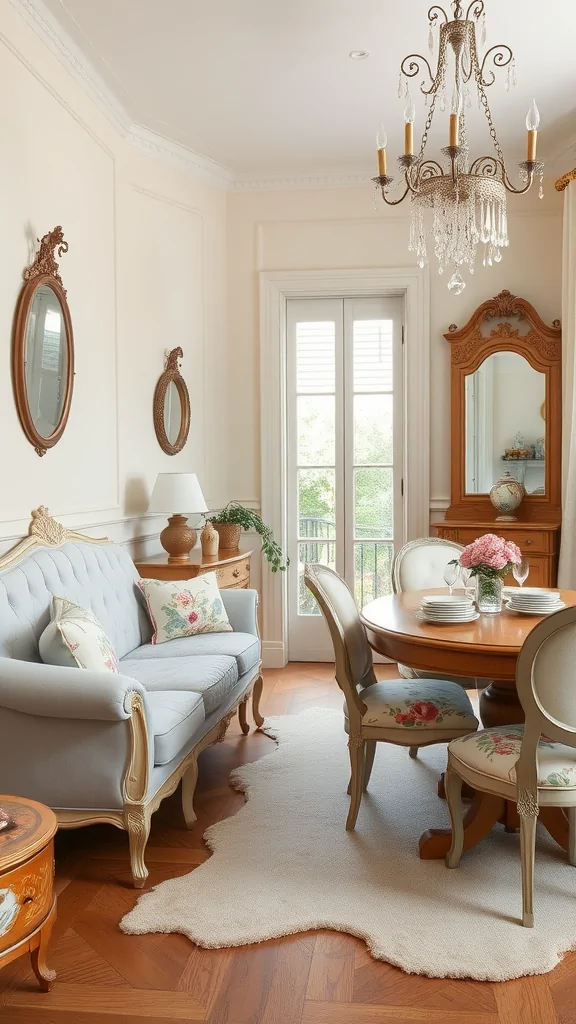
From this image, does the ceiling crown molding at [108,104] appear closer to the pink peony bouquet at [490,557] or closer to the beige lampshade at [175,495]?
the beige lampshade at [175,495]

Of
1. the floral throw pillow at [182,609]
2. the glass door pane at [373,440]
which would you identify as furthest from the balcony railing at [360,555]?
the floral throw pillow at [182,609]

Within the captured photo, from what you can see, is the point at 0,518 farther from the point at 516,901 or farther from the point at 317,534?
the point at 317,534

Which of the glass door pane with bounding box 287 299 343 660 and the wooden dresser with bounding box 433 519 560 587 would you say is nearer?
the wooden dresser with bounding box 433 519 560 587

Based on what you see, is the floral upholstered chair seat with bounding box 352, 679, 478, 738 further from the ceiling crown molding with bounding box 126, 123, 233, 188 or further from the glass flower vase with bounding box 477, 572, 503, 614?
the ceiling crown molding with bounding box 126, 123, 233, 188

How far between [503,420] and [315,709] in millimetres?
2168

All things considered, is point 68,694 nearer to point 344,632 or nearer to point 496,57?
point 344,632

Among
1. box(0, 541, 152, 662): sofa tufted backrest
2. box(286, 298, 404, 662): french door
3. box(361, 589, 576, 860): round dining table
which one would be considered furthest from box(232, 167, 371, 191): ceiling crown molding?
box(361, 589, 576, 860): round dining table

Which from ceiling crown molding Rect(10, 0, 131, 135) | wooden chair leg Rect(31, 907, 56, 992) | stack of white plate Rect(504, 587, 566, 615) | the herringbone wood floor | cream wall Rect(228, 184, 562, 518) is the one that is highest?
ceiling crown molding Rect(10, 0, 131, 135)

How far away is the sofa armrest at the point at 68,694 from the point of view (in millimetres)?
2523

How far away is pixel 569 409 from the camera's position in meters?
4.90

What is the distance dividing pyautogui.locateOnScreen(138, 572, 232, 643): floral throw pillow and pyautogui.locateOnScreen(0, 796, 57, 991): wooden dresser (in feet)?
5.77

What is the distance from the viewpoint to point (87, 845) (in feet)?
9.65

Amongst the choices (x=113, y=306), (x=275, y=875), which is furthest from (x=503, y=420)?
(x=275, y=875)

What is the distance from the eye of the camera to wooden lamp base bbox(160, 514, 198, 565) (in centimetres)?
450
